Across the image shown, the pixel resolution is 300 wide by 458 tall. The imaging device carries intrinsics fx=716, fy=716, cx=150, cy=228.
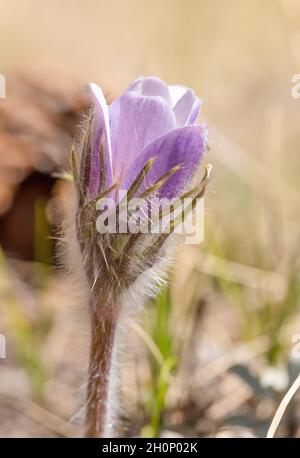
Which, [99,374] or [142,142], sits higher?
[142,142]

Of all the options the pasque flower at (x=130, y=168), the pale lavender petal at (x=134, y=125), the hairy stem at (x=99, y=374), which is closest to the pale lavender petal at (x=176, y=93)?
the pasque flower at (x=130, y=168)

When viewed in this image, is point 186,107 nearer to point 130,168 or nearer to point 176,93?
point 176,93

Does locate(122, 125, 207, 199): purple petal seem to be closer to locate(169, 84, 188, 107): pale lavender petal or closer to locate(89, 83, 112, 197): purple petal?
locate(89, 83, 112, 197): purple petal

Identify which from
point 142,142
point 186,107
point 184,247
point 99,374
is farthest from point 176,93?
point 184,247

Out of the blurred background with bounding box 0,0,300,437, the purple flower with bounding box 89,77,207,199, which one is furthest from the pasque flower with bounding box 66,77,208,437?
the blurred background with bounding box 0,0,300,437

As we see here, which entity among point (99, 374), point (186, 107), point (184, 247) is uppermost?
point (186, 107)
